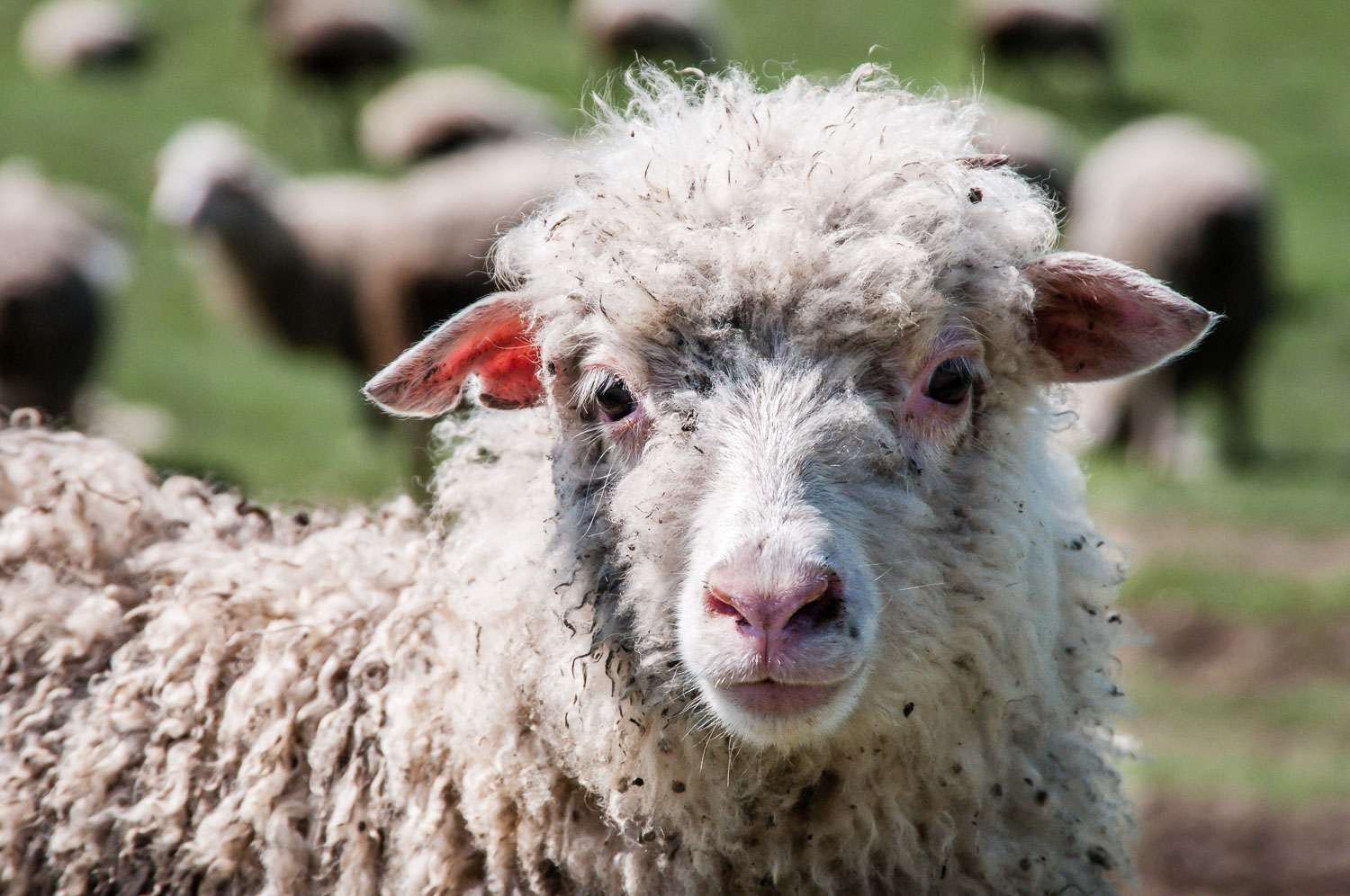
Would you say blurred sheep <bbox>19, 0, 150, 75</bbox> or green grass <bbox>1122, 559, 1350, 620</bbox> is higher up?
blurred sheep <bbox>19, 0, 150, 75</bbox>

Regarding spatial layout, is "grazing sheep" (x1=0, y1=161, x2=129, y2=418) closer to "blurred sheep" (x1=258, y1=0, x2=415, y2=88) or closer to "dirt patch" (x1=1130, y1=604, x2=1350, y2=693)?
"dirt patch" (x1=1130, y1=604, x2=1350, y2=693)

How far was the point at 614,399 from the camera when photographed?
8.13ft

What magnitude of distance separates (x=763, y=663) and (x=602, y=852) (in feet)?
1.95

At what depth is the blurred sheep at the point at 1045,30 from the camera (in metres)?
20.8

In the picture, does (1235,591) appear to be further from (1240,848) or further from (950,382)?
(950,382)

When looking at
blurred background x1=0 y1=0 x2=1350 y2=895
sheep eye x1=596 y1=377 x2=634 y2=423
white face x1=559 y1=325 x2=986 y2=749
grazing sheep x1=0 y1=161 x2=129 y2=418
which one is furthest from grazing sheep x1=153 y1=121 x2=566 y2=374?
white face x1=559 y1=325 x2=986 y2=749

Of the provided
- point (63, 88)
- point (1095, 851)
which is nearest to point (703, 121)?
point (1095, 851)

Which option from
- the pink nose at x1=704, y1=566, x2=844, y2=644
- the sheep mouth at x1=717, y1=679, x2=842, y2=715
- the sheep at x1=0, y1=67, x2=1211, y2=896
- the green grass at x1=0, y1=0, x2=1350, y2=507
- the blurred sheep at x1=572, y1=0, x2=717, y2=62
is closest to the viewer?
the pink nose at x1=704, y1=566, x2=844, y2=644

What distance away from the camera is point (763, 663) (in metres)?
2.08

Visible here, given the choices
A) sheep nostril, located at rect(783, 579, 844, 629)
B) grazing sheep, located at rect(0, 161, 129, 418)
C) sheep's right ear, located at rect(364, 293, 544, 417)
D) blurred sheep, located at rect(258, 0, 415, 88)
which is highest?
blurred sheep, located at rect(258, 0, 415, 88)

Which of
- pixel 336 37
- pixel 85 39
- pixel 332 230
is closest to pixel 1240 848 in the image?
pixel 332 230

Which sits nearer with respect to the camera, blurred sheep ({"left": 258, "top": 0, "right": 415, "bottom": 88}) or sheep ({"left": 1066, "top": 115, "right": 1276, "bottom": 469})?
sheep ({"left": 1066, "top": 115, "right": 1276, "bottom": 469})

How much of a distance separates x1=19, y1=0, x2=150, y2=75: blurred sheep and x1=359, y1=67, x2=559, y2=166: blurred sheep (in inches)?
170

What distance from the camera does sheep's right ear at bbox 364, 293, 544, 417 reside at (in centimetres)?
263
